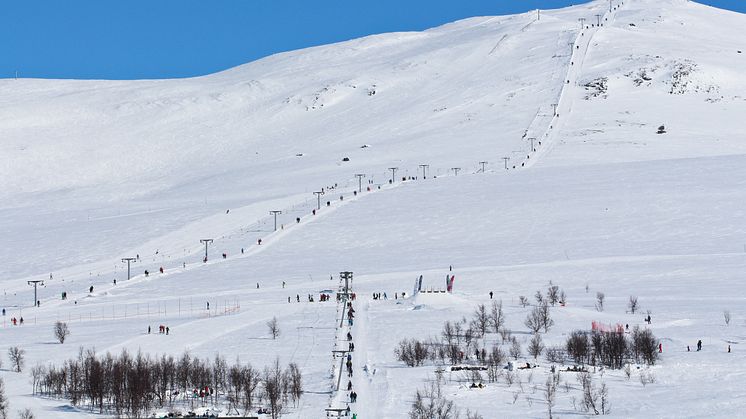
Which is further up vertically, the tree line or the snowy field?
the snowy field

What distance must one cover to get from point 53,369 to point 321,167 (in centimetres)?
8685

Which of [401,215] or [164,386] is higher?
[401,215]

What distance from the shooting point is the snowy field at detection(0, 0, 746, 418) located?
46.3 meters

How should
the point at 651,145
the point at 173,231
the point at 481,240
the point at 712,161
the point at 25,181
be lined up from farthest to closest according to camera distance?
the point at 25,181 < the point at 651,145 < the point at 712,161 < the point at 173,231 < the point at 481,240

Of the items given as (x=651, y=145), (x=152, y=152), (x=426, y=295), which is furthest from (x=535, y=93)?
(x=426, y=295)

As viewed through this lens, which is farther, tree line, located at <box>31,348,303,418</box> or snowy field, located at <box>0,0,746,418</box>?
snowy field, located at <box>0,0,746,418</box>

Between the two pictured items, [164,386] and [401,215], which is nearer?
[164,386]

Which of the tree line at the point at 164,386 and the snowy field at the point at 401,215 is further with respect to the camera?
the snowy field at the point at 401,215

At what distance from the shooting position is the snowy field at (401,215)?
46312mm

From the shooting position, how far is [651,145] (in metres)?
124

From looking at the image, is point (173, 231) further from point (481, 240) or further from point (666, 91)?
point (666, 91)

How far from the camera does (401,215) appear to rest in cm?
8994

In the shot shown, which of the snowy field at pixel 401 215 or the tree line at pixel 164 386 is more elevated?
the snowy field at pixel 401 215

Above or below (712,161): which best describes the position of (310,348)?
below
